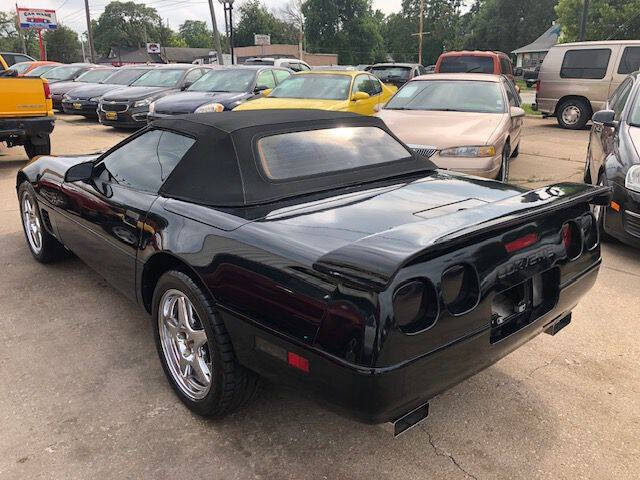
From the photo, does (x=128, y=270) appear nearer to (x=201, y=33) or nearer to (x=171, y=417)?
(x=171, y=417)

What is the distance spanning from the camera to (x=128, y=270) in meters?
3.07

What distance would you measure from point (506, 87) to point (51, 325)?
22.7ft

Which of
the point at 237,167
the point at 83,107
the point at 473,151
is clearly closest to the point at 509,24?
the point at 83,107

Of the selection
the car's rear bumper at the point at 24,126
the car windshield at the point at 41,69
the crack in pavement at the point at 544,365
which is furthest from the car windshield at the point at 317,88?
the car windshield at the point at 41,69

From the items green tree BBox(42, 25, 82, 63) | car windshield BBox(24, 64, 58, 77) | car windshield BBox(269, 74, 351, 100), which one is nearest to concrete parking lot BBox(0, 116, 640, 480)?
car windshield BBox(269, 74, 351, 100)

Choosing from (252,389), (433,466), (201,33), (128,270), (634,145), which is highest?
(201,33)

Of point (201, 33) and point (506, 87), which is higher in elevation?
point (201, 33)

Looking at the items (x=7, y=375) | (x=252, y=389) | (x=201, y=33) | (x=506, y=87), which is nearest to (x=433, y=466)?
(x=252, y=389)

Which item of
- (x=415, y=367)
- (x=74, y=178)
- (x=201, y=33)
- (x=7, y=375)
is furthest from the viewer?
(x=201, y=33)

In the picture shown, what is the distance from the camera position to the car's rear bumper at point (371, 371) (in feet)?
6.08

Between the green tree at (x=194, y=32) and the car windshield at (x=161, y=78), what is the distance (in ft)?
361

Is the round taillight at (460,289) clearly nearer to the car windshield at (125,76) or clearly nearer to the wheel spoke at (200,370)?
the wheel spoke at (200,370)

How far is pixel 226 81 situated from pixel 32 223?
7870mm

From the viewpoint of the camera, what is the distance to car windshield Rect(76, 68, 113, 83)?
17.6 metres
